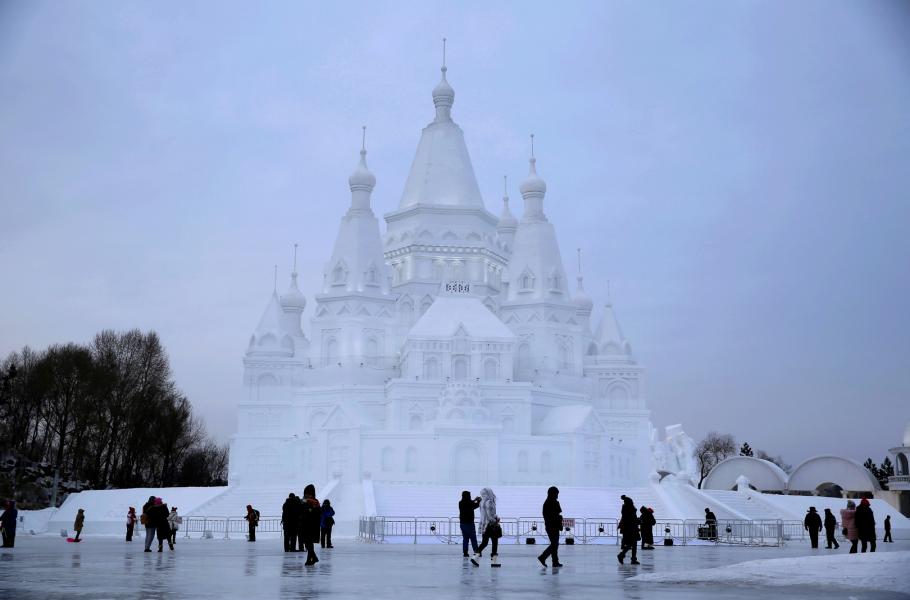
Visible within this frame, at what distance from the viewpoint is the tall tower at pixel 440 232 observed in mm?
68438

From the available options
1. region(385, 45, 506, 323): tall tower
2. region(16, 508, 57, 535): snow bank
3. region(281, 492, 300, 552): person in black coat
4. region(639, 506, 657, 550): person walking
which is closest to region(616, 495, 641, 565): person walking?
region(639, 506, 657, 550): person walking

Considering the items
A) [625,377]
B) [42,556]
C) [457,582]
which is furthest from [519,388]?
[457,582]

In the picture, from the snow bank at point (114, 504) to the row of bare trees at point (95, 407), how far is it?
27.3 ft

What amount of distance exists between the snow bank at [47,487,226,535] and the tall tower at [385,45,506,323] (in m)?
20.3

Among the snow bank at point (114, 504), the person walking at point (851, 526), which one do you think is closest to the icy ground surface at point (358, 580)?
the person walking at point (851, 526)

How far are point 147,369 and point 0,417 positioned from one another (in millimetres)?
12826

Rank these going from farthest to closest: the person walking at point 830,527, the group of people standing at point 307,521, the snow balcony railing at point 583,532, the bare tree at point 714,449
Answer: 1. the bare tree at point 714,449
2. the snow balcony railing at point 583,532
3. the person walking at point 830,527
4. the group of people standing at point 307,521

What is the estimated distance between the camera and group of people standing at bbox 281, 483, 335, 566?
2033cm

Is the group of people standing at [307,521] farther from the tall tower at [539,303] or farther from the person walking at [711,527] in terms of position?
the tall tower at [539,303]

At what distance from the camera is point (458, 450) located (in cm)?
5609

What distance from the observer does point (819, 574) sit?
14.2m

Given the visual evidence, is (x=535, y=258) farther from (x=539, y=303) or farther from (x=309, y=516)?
(x=309, y=516)

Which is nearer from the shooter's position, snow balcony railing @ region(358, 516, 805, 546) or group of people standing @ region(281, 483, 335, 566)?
group of people standing @ region(281, 483, 335, 566)

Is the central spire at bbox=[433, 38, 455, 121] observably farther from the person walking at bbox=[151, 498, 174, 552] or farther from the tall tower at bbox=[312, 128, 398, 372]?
the person walking at bbox=[151, 498, 174, 552]
